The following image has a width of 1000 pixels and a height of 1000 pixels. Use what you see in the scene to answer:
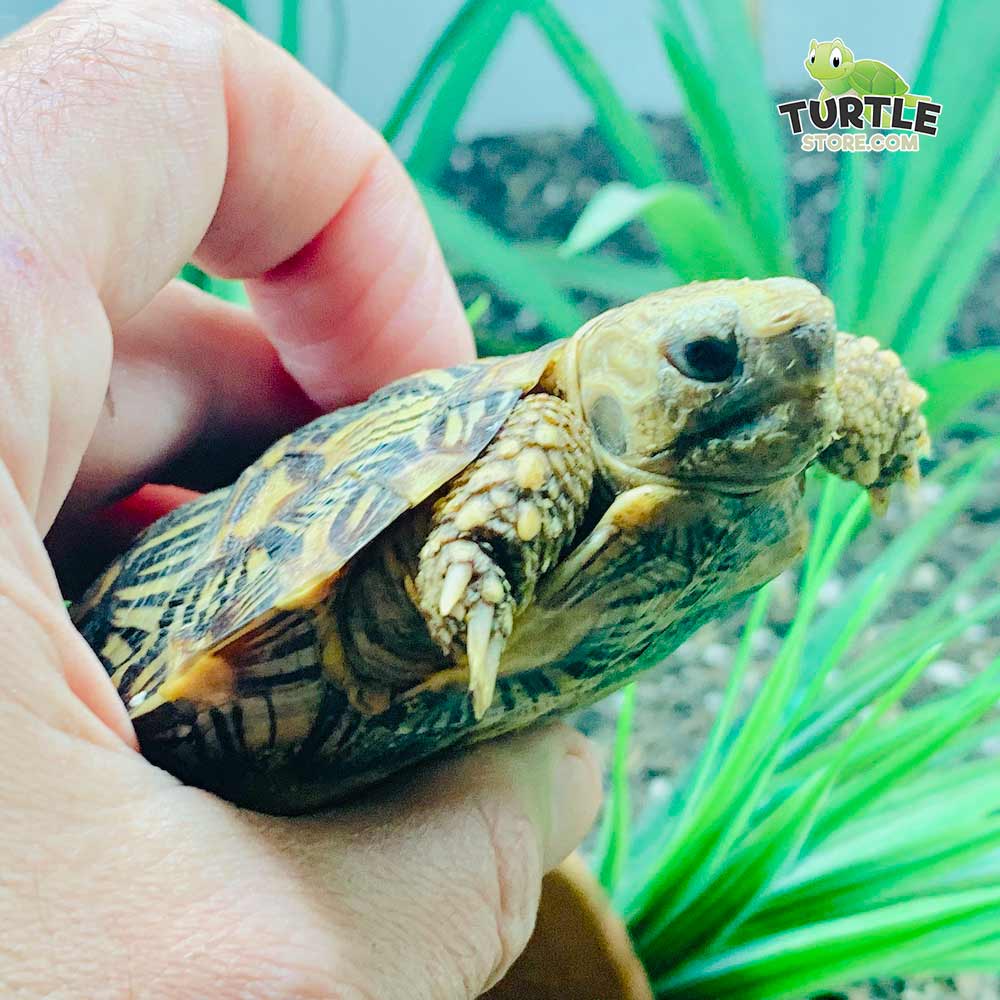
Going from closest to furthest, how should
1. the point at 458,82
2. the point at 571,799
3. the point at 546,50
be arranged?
the point at 571,799, the point at 458,82, the point at 546,50

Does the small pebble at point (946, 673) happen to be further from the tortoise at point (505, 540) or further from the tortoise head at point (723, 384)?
the tortoise head at point (723, 384)

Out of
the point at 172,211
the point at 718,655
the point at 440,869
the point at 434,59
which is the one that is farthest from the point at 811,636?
the point at 434,59

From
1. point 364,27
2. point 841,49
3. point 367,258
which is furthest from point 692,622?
point 364,27

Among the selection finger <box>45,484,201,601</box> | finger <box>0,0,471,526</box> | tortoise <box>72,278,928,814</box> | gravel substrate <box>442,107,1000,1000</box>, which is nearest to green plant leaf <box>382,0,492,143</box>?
gravel substrate <box>442,107,1000,1000</box>

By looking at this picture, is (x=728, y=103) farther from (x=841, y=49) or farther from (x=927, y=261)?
(x=927, y=261)

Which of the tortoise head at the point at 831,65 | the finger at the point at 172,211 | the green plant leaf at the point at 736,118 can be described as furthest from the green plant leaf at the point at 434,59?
the finger at the point at 172,211

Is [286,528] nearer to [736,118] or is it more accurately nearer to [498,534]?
[498,534]

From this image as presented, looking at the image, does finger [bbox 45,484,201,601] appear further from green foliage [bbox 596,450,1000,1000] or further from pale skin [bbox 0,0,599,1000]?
green foliage [bbox 596,450,1000,1000]

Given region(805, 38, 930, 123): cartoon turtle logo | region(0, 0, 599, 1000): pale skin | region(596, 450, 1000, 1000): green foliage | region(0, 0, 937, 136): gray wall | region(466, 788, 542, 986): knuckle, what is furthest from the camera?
region(0, 0, 937, 136): gray wall
